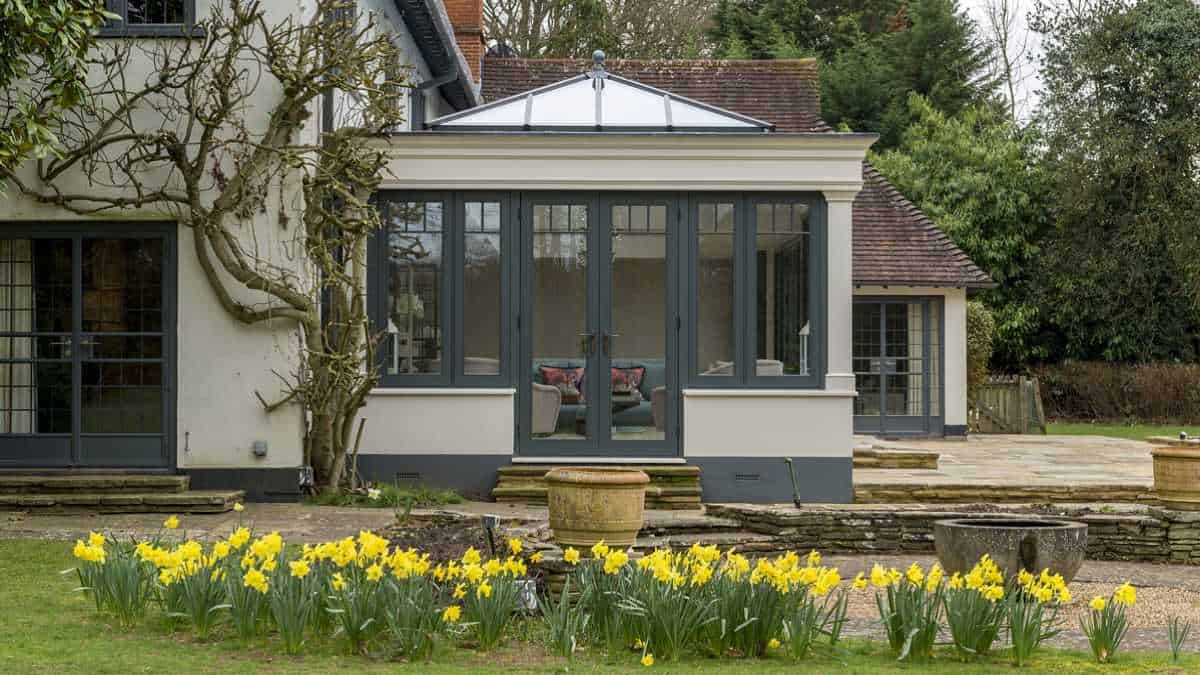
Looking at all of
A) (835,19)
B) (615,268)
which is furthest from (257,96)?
(835,19)

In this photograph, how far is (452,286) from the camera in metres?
14.3

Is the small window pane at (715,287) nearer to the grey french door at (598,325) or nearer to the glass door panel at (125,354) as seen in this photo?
the grey french door at (598,325)

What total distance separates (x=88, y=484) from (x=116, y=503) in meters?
0.37

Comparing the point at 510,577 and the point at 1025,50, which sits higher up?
the point at 1025,50

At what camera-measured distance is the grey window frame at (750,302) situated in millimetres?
14234

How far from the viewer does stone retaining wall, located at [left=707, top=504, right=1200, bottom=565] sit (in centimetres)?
1217

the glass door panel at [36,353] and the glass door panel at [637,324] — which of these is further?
the glass door panel at [637,324]

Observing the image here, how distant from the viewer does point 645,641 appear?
293 inches

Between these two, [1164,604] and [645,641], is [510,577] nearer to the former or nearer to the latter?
[645,641]

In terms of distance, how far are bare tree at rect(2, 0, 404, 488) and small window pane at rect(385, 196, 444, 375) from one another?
81 cm

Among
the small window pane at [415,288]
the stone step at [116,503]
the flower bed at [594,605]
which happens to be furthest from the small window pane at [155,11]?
the flower bed at [594,605]

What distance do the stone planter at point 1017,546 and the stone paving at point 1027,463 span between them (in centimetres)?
467

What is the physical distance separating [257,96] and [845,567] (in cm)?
661

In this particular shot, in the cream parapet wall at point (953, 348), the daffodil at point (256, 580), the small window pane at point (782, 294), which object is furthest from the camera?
the cream parapet wall at point (953, 348)
